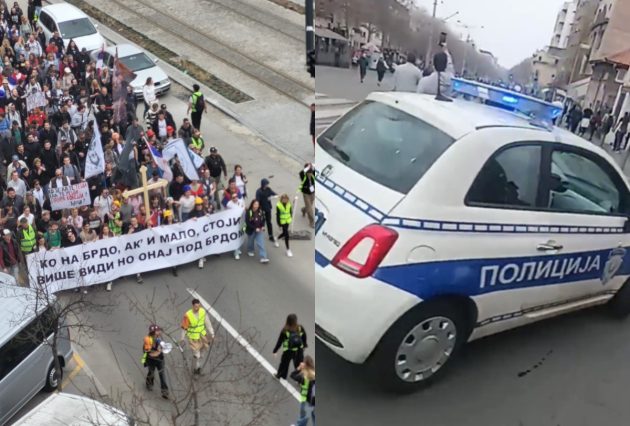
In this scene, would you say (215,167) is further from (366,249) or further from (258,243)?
(366,249)

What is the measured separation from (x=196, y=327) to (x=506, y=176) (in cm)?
520

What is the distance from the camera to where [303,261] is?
733cm

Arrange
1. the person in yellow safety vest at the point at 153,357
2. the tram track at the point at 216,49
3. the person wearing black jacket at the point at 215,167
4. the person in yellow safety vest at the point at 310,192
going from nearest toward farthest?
the person in yellow safety vest at the point at 310,192 → the person in yellow safety vest at the point at 153,357 → the person wearing black jacket at the point at 215,167 → the tram track at the point at 216,49

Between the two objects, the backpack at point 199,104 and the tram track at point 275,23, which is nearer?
the backpack at point 199,104

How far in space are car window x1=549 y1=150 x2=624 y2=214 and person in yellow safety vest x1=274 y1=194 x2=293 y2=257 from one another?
6706mm

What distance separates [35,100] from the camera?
9359mm

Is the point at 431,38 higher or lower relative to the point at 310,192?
higher

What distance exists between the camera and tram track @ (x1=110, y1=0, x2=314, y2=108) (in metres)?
12.9

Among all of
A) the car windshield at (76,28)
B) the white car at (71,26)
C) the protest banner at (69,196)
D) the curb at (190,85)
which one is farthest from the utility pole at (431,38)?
the car windshield at (76,28)

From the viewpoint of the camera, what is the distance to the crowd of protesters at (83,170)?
714 centimetres

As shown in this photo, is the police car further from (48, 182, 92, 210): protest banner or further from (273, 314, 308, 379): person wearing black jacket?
(48, 182, 92, 210): protest banner

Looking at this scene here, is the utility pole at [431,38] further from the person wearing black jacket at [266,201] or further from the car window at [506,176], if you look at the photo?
the person wearing black jacket at [266,201]

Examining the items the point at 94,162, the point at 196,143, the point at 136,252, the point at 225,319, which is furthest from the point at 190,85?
the point at 225,319

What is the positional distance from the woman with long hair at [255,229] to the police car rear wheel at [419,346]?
21.7 ft
